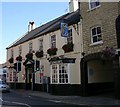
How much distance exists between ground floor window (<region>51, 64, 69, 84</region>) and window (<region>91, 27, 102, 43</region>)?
12.8 ft

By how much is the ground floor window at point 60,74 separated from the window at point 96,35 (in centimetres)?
390

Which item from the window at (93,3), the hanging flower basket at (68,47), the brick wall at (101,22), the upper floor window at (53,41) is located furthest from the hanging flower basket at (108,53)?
the upper floor window at (53,41)

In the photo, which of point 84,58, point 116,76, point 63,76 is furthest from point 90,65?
point 116,76

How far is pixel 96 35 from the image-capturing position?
2212cm

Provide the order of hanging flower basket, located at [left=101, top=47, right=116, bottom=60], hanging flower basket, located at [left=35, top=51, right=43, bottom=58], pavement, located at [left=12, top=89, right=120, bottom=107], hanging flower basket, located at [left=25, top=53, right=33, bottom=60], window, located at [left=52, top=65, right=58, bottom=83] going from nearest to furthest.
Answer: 1. pavement, located at [left=12, top=89, right=120, bottom=107]
2. hanging flower basket, located at [left=101, top=47, right=116, bottom=60]
3. window, located at [left=52, top=65, right=58, bottom=83]
4. hanging flower basket, located at [left=35, top=51, right=43, bottom=58]
5. hanging flower basket, located at [left=25, top=53, right=33, bottom=60]

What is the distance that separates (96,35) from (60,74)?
5205 mm

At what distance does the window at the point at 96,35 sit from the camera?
21938 mm

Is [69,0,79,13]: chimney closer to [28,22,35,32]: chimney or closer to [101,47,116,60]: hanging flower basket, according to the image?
[28,22,35,32]: chimney

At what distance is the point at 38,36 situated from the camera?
1235 inches

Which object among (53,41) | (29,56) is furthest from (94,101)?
(29,56)

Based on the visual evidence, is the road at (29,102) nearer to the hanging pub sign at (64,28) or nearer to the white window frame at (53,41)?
the hanging pub sign at (64,28)

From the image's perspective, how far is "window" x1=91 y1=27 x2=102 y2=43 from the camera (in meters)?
21.9

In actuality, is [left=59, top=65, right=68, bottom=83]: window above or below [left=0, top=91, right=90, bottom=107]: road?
above

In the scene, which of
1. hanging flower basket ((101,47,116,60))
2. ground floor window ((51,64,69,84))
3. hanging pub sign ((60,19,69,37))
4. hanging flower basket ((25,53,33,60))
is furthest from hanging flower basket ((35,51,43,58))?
hanging flower basket ((101,47,116,60))
